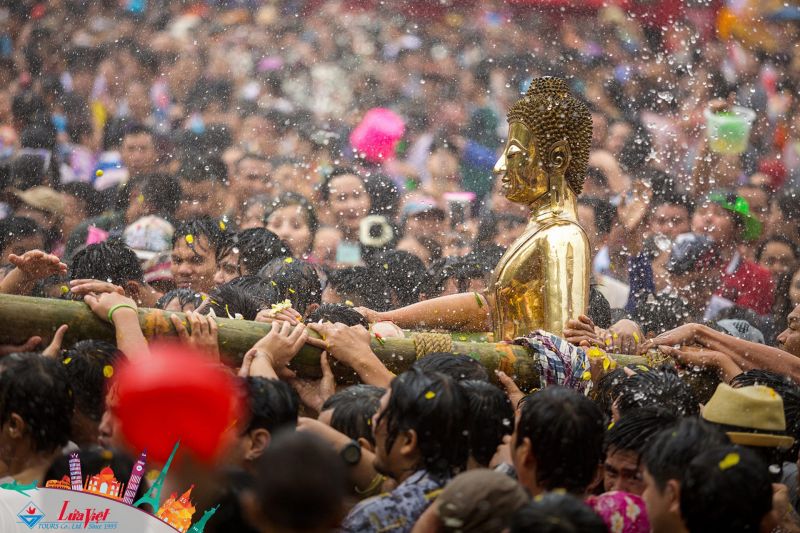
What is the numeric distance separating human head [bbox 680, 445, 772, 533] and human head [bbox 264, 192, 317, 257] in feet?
17.8

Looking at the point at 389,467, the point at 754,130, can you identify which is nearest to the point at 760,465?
the point at 389,467

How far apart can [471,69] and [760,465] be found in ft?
28.7

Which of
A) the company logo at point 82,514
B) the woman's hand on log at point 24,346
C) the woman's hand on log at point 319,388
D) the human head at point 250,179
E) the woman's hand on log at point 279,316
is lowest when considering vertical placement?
the company logo at point 82,514

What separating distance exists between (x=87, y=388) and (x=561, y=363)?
1907mm

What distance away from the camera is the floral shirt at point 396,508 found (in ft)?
12.0

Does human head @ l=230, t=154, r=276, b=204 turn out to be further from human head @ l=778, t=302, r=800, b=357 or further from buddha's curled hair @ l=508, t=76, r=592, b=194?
human head @ l=778, t=302, r=800, b=357

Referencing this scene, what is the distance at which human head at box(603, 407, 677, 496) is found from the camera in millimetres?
4242

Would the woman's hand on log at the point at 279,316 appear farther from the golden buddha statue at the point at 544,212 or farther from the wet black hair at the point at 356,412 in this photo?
the golden buddha statue at the point at 544,212

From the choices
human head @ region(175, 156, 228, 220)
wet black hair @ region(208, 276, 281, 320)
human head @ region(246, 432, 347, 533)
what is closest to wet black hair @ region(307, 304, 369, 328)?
wet black hair @ region(208, 276, 281, 320)

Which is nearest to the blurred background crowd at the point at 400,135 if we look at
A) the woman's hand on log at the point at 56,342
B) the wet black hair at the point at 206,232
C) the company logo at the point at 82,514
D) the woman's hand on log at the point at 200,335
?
the wet black hair at the point at 206,232

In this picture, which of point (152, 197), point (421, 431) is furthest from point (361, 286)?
point (421, 431)

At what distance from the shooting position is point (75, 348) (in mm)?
4277

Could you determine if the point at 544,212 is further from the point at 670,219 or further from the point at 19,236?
the point at 19,236

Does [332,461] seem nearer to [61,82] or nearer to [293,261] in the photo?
[293,261]
